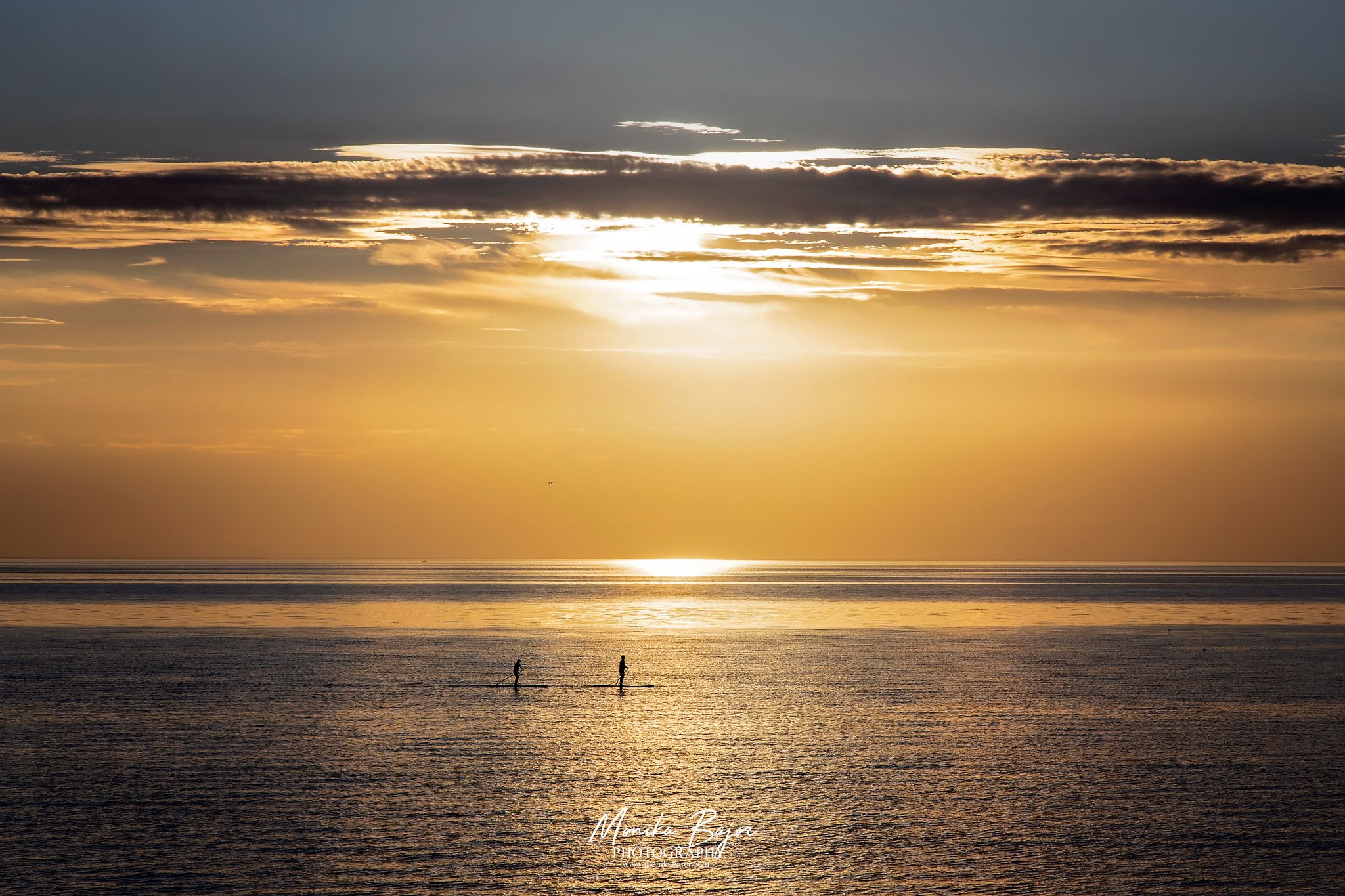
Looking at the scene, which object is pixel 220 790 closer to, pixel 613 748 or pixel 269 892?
pixel 269 892

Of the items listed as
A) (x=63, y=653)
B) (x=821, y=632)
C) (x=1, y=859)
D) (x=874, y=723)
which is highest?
(x=1, y=859)

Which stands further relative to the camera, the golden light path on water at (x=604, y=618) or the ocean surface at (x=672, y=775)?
the golden light path on water at (x=604, y=618)

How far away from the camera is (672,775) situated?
2157 inches

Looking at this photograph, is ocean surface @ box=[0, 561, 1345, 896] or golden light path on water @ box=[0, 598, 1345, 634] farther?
golden light path on water @ box=[0, 598, 1345, 634]

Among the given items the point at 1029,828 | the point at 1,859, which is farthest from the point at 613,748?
the point at 1,859

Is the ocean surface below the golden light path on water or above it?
above

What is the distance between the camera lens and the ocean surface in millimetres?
40562

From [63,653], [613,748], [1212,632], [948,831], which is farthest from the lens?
[1212,632]

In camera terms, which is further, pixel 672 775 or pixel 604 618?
pixel 604 618

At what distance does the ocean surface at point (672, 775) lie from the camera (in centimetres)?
4056

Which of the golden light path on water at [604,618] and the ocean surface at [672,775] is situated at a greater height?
the ocean surface at [672,775]

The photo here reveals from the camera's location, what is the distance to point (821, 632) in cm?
14712

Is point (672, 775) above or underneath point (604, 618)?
above

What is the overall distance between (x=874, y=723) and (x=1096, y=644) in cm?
6845
